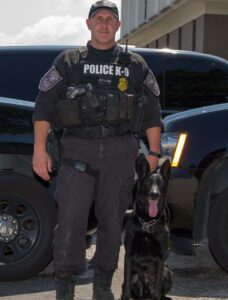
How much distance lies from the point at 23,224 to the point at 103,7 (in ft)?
5.55

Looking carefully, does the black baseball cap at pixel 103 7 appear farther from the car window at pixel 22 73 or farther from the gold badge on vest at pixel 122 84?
the car window at pixel 22 73

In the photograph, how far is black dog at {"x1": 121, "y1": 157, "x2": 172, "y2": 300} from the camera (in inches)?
148

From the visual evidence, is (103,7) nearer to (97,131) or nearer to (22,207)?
(97,131)

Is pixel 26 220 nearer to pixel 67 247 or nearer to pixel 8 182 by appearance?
pixel 8 182

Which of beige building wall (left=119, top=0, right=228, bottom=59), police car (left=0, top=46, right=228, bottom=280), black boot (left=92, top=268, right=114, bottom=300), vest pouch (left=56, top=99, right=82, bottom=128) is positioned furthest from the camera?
beige building wall (left=119, top=0, right=228, bottom=59)

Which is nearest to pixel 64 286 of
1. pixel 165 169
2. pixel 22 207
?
pixel 22 207

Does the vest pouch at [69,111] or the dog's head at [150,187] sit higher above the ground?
the vest pouch at [69,111]

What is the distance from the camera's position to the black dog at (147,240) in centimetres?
377

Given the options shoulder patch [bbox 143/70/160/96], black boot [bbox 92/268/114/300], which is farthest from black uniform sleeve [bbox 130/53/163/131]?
black boot [bbox 92/268/114/300]

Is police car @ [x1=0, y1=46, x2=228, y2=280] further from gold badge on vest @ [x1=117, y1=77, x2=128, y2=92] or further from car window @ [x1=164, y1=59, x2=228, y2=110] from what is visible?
car window @ [x1=164, y1=59, x2=228, y2=110]

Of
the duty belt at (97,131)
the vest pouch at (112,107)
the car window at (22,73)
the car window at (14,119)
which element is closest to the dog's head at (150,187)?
the duty belt at (97,131)

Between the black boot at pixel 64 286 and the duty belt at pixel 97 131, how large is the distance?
2.85 feet

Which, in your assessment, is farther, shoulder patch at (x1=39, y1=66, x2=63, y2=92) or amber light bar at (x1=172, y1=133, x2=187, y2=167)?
Result: amber light bar at (x1=172, y1=133, x2=187, y2=167)

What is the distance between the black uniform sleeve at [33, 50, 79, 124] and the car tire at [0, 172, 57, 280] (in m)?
0.82
